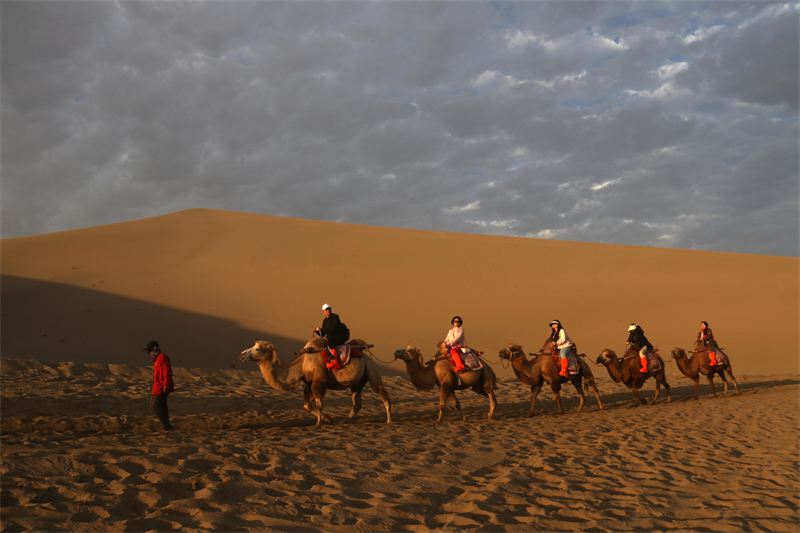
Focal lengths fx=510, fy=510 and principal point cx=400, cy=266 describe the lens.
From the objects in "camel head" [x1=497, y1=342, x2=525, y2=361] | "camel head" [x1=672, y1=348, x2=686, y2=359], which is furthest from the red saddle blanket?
"camel head" [x1=672, y1=348, x2=686, y2=359]

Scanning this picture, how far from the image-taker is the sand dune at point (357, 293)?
65.8 ft

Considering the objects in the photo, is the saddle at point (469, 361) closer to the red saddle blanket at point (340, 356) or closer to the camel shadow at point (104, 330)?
the red saddle blanket at point (340, 356)

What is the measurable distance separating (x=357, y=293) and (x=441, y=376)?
1744 cm

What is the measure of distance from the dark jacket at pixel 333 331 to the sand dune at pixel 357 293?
9.03 m

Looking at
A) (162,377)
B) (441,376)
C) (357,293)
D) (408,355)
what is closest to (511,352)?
(441,376)

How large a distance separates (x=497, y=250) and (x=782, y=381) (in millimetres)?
21678

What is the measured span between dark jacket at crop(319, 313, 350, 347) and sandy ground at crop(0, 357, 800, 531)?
164cm

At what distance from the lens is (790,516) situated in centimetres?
494

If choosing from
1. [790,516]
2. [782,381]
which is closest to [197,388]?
[790,516]

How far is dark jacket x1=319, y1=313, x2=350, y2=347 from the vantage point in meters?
10.5

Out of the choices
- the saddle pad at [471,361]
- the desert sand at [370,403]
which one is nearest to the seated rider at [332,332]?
the desert sand at [370,403]

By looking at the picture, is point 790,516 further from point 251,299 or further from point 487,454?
point 251,299

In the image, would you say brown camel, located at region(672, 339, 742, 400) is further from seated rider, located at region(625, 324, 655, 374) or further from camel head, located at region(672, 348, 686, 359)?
seated rider, located at region(625, 324, 655, 374)

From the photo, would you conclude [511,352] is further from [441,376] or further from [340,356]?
[340,356]
